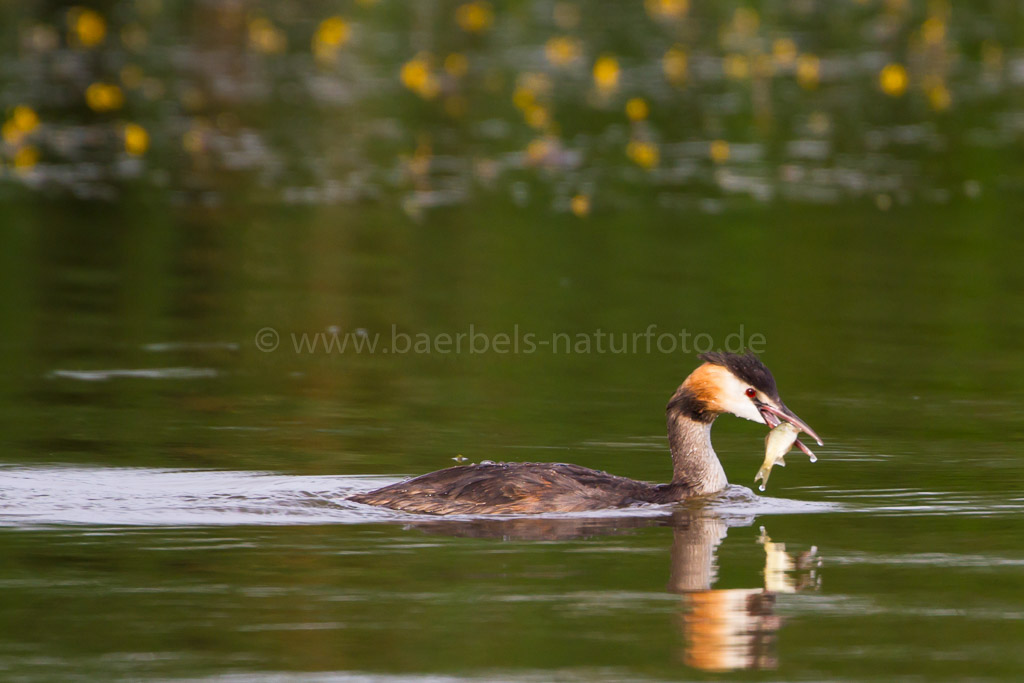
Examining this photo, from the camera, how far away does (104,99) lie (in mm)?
26734

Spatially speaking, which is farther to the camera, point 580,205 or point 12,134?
point 12,134

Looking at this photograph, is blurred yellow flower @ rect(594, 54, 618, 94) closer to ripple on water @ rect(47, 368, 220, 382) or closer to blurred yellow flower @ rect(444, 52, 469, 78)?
blurred yellow flower @ rect(444, 52, 469, 78)

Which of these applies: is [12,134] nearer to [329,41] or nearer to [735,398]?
[329,41]

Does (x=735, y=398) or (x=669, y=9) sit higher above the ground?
(x=669, y=9)

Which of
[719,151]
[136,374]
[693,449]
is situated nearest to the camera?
[693,449]

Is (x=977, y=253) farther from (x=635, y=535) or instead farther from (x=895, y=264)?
(x=635, y=535)

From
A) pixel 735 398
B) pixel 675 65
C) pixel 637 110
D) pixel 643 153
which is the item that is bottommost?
pixel 735 398

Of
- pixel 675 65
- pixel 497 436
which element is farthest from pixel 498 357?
pixel 675 65

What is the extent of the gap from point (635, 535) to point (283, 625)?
2.28 metres

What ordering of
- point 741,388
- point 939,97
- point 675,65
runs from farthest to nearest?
point 675,65 < point 939,97 < point 741,388

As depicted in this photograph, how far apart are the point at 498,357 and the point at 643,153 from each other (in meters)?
10.0

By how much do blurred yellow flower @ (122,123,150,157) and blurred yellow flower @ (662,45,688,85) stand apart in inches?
369

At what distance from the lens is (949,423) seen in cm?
1126

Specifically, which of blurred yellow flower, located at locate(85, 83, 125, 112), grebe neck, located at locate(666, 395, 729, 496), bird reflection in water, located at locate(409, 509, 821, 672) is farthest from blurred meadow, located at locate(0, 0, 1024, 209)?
bird reflection in water, located at locate(409, 509, 821, 672)
